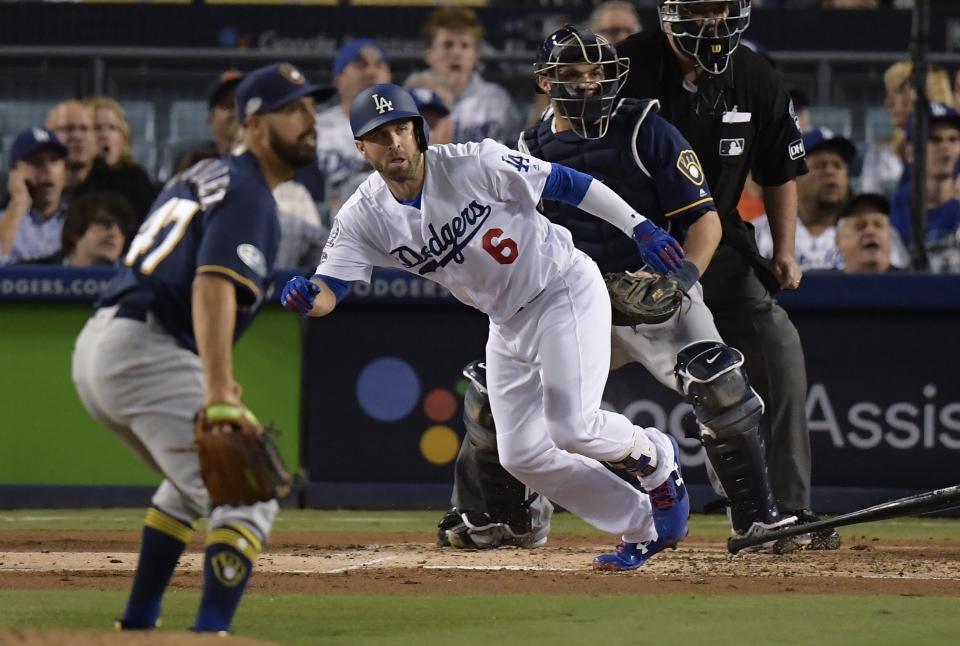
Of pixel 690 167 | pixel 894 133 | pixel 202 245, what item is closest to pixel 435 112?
pixel 894 133

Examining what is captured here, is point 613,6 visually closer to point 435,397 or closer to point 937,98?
point 937,98

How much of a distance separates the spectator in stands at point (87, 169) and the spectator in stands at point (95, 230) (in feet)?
0.99

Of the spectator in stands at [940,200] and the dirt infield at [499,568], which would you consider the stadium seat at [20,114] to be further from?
the spectator in stands at [940,200]

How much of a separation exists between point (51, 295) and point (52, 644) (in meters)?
4.69

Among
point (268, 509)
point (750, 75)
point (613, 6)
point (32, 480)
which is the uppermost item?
point (613, 6)

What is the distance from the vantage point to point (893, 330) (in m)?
8.11

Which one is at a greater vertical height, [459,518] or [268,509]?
[268,509]

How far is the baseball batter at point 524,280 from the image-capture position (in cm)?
537

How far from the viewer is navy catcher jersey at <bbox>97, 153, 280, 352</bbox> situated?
414cm

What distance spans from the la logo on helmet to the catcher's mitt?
128 centimetres

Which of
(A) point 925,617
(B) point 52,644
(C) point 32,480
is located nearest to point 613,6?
(C) point 32,480

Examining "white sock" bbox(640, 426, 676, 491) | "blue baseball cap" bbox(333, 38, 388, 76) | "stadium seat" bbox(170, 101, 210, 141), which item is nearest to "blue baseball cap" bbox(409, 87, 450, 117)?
"blue baseball cap" bbox(333, 38, 388, 76)

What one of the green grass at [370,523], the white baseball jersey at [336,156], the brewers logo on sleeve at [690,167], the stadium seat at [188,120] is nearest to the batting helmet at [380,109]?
the brewers logo on sleeve at [690,167]

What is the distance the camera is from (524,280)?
5.58m
